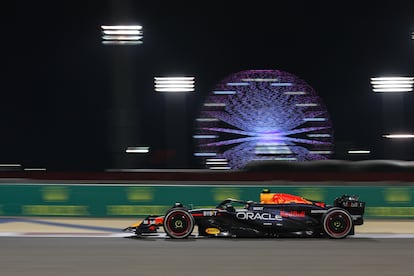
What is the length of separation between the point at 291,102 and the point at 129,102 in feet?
92.5

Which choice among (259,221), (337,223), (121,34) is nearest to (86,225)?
(259,221)

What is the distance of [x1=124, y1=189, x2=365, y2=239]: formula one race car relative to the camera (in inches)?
384

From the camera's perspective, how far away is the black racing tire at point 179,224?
9.73 meters

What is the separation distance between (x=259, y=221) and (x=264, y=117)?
31809 millimetres

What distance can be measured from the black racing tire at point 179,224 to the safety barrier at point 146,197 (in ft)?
10.3

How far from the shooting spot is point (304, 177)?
15.1m

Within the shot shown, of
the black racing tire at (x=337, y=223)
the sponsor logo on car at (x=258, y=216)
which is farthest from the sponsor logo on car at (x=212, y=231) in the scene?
the black racing tire at (x=337, y=223)

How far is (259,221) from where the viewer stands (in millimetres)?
9812

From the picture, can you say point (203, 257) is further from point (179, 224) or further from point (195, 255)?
point (179, 224)

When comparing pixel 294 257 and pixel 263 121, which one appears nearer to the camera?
pixel 294 257

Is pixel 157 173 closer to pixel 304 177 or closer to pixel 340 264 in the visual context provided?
pixel 304 177

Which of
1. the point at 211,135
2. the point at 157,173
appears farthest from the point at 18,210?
the point at 211,135

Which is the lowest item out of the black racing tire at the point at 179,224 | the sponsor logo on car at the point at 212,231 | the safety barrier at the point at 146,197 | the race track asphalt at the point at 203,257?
the race track asphalt at the point at 203,257

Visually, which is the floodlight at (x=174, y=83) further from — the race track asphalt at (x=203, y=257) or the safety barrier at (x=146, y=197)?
the race track asphalt at (x=203, y=257)
